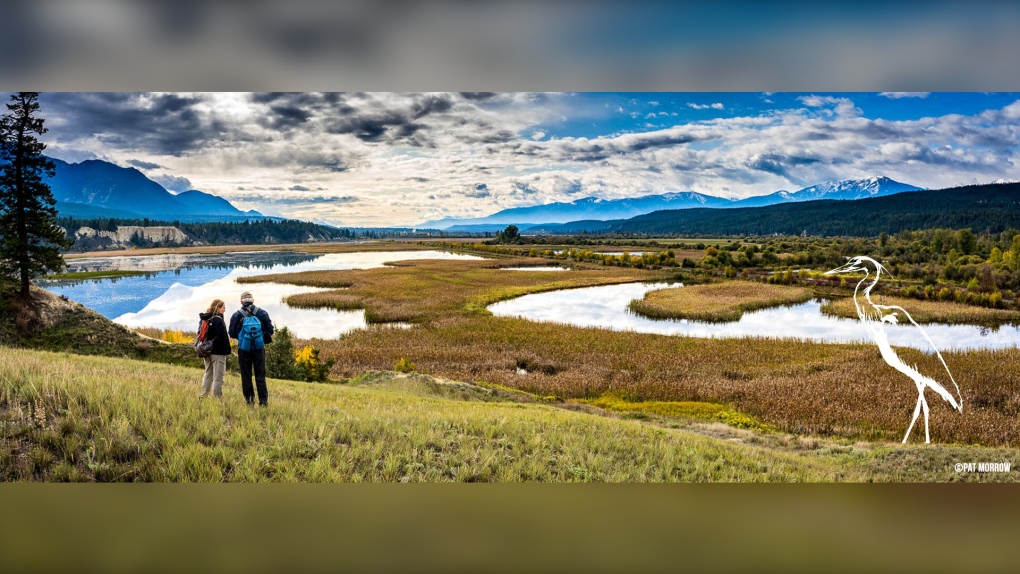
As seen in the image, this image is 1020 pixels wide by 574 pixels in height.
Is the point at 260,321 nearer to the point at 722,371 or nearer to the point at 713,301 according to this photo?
the point at 722,371

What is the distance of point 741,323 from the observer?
21125mm

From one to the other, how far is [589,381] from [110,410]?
1069 cm

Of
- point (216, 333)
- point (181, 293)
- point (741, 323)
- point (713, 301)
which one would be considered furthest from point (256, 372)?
point (713, 301)

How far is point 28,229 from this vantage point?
25.0 ft

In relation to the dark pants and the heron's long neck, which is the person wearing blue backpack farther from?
the heron's long neck

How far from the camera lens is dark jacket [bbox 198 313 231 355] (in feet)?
18.4

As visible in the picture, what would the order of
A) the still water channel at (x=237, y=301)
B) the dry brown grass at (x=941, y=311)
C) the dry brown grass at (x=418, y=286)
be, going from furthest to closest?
the dry brown grass at (x=418, y=286), the still water channel at (x=237, y=301), the dry brown grass at (x=941, y=311)

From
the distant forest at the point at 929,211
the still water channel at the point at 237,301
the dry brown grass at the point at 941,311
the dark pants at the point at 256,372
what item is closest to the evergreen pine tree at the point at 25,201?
the still water channel at the point at 237,301

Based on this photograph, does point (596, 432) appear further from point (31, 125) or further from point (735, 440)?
point (31, 125)

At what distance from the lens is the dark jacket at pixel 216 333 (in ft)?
18.4

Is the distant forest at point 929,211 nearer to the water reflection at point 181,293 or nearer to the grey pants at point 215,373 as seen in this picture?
the grey pants at point 215,373

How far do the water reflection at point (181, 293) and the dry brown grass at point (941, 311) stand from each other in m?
11.8

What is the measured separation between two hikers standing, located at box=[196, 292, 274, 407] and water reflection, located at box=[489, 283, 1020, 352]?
28.2 ft

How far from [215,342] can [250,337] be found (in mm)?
689
